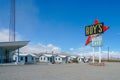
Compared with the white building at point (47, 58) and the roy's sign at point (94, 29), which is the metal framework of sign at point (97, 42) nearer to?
the roy's sign at point (94, 29)

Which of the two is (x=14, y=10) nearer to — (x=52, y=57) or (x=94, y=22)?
(x=94, y=22)

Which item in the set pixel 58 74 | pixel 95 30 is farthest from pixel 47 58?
pixel 58 74

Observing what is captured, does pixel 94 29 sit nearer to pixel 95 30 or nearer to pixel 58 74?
pixel 95 30

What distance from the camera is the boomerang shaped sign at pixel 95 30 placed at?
1388 inches

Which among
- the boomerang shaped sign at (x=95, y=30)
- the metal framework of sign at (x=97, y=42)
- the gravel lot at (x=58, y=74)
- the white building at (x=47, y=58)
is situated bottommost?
the white building at (x=47, y=58)

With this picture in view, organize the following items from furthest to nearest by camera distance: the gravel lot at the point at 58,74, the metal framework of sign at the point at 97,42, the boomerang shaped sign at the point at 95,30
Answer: the metal framework of sign at the point at 97,42, the boomerang shaped sign at the point at 95,30, the gravel lot at the point at 58,74

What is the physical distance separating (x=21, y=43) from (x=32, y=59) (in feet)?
103

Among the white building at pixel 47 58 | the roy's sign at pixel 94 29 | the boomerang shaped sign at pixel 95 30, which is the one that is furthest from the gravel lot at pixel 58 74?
the white building at pixel 47 58

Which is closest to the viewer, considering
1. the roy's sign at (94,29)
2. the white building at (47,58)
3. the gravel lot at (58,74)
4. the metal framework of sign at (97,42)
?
the gravel lot at (58,74)

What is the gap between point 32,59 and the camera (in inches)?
2611

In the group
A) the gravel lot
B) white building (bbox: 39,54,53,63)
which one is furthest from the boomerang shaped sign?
white building (bbox: 39,54,53,63)

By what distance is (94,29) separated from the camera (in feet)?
122

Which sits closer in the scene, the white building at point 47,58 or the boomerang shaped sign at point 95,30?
the boomerang shaped sign at point 95,30

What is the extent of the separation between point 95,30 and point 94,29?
0.48 metres
